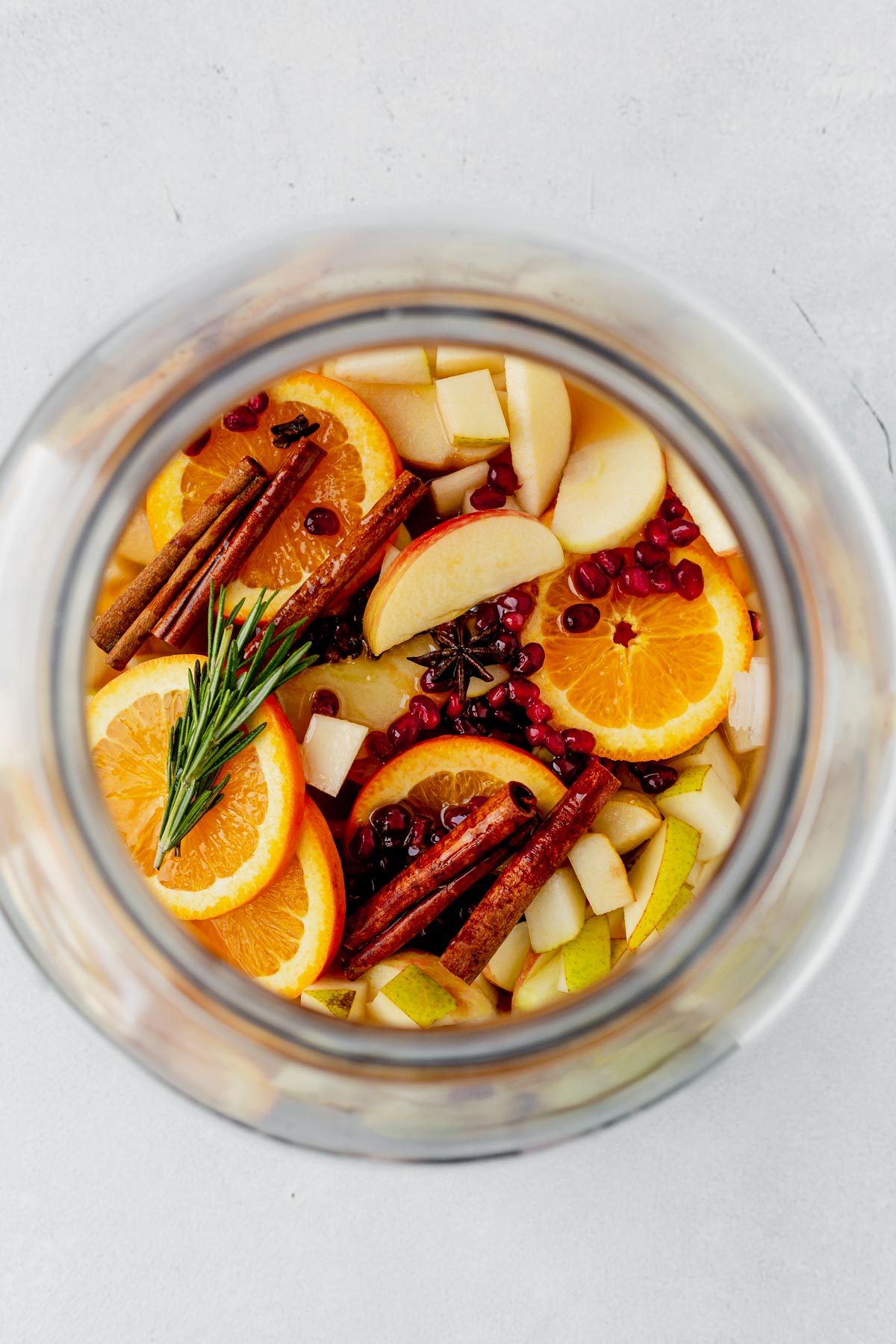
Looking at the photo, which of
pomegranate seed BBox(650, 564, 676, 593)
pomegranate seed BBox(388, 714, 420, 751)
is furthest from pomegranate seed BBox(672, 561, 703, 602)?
pomegranate seed BBox(388, 714, 420, 751)

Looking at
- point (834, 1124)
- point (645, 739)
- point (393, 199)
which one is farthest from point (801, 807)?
point (393, 199)

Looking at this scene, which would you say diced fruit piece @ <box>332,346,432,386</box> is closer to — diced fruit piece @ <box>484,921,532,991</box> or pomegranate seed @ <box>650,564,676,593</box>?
pomegranate seed @ <box>650,564,676,593</box>

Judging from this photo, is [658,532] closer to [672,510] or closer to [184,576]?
[672,510]

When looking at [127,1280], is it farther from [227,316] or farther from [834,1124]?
[227,316]

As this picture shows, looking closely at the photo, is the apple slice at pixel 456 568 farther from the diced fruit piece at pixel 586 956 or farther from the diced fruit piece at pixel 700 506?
the diced fruit piece at pixel 586 956

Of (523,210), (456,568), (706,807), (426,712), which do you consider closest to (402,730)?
(426,712)

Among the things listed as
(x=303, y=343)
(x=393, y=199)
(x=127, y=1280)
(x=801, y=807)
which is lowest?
(x=127, y=1280)
